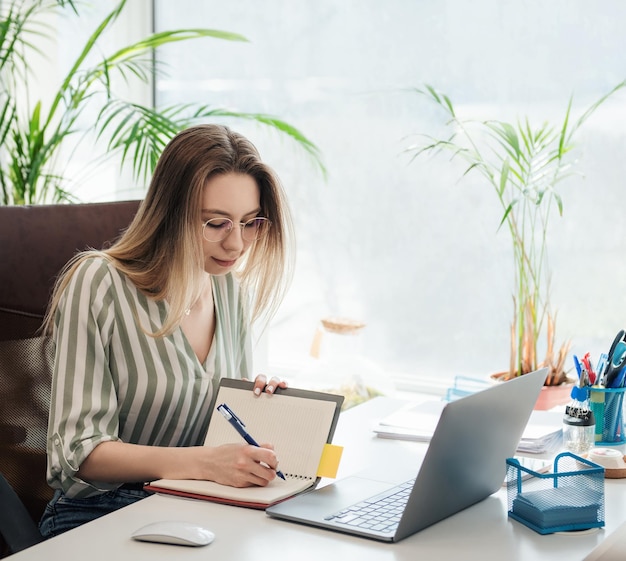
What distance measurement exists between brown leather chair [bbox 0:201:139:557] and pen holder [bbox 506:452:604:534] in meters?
0.88

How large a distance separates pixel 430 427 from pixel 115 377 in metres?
0.57

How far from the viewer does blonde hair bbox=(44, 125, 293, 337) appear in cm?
151

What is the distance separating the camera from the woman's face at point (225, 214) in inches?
60.2

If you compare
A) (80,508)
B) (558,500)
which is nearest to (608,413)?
(558,500)

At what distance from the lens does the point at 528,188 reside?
2.33 m

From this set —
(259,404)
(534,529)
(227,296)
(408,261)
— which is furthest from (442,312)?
(534,529)

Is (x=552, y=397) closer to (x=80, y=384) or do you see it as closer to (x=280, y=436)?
(x=280, y=436)

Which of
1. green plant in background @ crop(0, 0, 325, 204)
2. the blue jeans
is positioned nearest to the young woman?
the blue jeans

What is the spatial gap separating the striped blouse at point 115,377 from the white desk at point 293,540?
220mm

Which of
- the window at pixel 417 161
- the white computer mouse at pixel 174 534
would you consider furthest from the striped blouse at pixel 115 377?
the window at pixel 417 161

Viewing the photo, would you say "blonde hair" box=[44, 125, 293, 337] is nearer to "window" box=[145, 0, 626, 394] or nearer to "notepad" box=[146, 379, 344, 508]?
"notepad" box=[146, 379, 344, 508]

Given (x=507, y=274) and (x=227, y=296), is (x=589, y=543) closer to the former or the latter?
(x=227, y=296)

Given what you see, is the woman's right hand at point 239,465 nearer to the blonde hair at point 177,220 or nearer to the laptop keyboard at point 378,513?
the laptop keyboard at point 378,513

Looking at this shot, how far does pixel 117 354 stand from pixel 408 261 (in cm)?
155
